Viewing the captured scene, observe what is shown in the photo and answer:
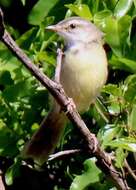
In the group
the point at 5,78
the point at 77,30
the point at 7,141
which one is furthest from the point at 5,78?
the point at 77,30

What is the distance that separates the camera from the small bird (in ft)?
12.4

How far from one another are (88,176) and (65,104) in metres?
1.14

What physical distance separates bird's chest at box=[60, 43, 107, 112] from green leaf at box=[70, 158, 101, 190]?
399mm

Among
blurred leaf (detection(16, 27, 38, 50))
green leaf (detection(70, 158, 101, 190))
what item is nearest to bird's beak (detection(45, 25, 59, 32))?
blurred leaf (detection(16, 27, 38, 50))

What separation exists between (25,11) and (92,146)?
1766 millimetres

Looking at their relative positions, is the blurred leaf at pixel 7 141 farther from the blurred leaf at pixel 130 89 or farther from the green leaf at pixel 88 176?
the blurred leaf at pixel 130 89

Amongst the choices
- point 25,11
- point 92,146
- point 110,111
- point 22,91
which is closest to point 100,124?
point 110,111

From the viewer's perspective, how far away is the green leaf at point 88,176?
11.6ft

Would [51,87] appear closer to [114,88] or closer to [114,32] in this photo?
[114,88]

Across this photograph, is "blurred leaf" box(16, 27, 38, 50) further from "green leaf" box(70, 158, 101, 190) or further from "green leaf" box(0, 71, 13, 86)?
"green leaf" box(70, 158, 101, 190)

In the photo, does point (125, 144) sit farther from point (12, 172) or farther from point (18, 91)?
point (12, 172)

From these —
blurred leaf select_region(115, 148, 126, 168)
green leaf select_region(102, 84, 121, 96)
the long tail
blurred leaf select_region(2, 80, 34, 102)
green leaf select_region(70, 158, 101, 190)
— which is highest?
green leaf select_region(102, 84, 121, 96)

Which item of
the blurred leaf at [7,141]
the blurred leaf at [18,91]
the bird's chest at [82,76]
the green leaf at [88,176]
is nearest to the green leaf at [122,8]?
the bird's chest at [82,76]

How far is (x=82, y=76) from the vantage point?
3.87 metres
